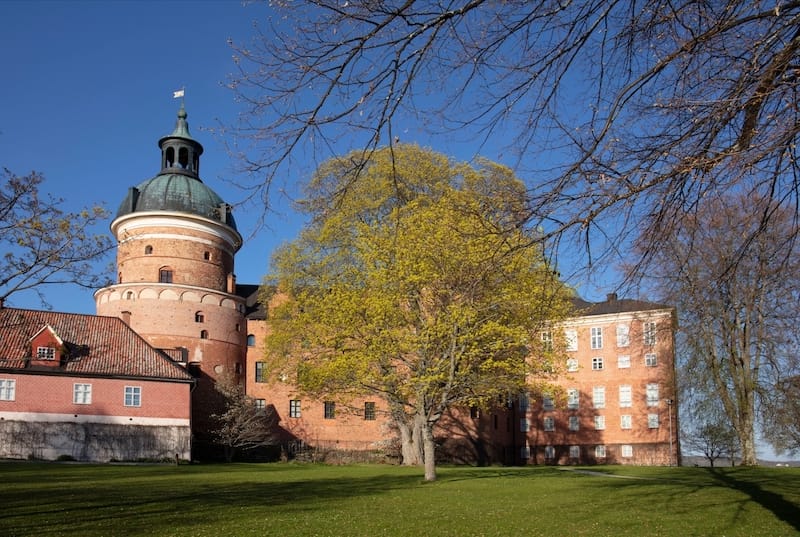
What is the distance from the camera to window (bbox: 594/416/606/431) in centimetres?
4906

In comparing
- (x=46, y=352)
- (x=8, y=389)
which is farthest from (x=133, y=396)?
(x=8, y=389)

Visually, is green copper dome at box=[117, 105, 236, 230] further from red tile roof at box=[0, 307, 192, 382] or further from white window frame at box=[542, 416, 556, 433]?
white window frame at box=[542, 416, 556, 433]

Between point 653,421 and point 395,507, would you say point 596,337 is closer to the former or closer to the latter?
point 653,421

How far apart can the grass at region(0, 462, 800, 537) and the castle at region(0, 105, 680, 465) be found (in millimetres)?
16240

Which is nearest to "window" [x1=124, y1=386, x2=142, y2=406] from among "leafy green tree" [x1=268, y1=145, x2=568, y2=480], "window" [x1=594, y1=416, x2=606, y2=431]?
"leafy green tree" [x1=268, y1=145, x2=568, y2=480]

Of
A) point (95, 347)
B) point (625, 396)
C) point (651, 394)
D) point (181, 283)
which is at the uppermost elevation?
point (181, 283)

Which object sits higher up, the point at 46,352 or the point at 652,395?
the point at 46,352

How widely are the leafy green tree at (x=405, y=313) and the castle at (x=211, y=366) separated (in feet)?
30.4

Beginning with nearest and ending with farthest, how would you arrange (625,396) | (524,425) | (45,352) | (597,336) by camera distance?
(45,352), (625,396), (597,336), (524,425)

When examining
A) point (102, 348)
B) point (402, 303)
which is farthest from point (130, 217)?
point (402, 303)

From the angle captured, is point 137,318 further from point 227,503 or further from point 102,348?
point 227,503

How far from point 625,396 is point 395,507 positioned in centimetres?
3618

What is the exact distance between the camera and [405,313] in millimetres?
26000

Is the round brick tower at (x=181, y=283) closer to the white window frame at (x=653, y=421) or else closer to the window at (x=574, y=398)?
the window at (x=574, y=398)
